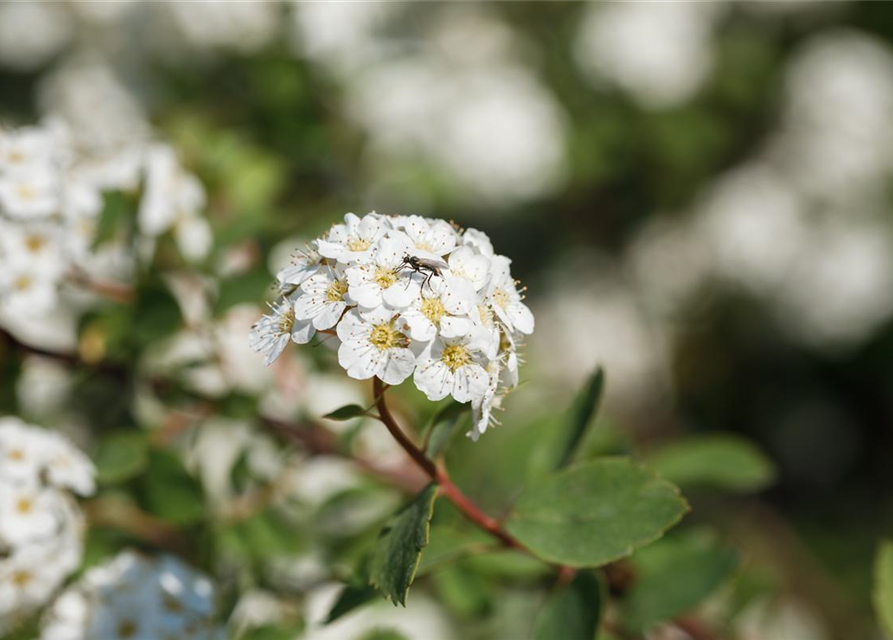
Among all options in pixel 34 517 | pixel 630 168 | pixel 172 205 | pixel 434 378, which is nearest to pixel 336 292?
pixel 434 378

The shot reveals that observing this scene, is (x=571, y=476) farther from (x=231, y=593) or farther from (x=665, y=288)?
(x=665, y=288)

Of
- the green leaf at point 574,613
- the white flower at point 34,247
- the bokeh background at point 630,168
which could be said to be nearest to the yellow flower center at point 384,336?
the green leaf at point 574,613

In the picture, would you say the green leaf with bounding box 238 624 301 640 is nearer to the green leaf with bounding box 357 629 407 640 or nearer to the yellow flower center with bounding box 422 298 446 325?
the green leaf with bounding box 357 629 407 640

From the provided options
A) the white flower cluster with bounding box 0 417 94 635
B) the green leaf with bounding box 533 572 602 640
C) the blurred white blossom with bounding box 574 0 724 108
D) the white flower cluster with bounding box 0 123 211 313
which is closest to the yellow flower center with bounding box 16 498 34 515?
the white flower cluster with bounding box 0 417 94 635

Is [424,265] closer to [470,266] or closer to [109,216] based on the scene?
[470,266]

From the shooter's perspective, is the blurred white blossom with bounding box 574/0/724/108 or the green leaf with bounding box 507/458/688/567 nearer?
the green leaf with bounding box 507/458/688/567

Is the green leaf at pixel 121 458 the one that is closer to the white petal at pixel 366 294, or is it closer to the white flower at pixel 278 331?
the white flower at pixel 278 331
